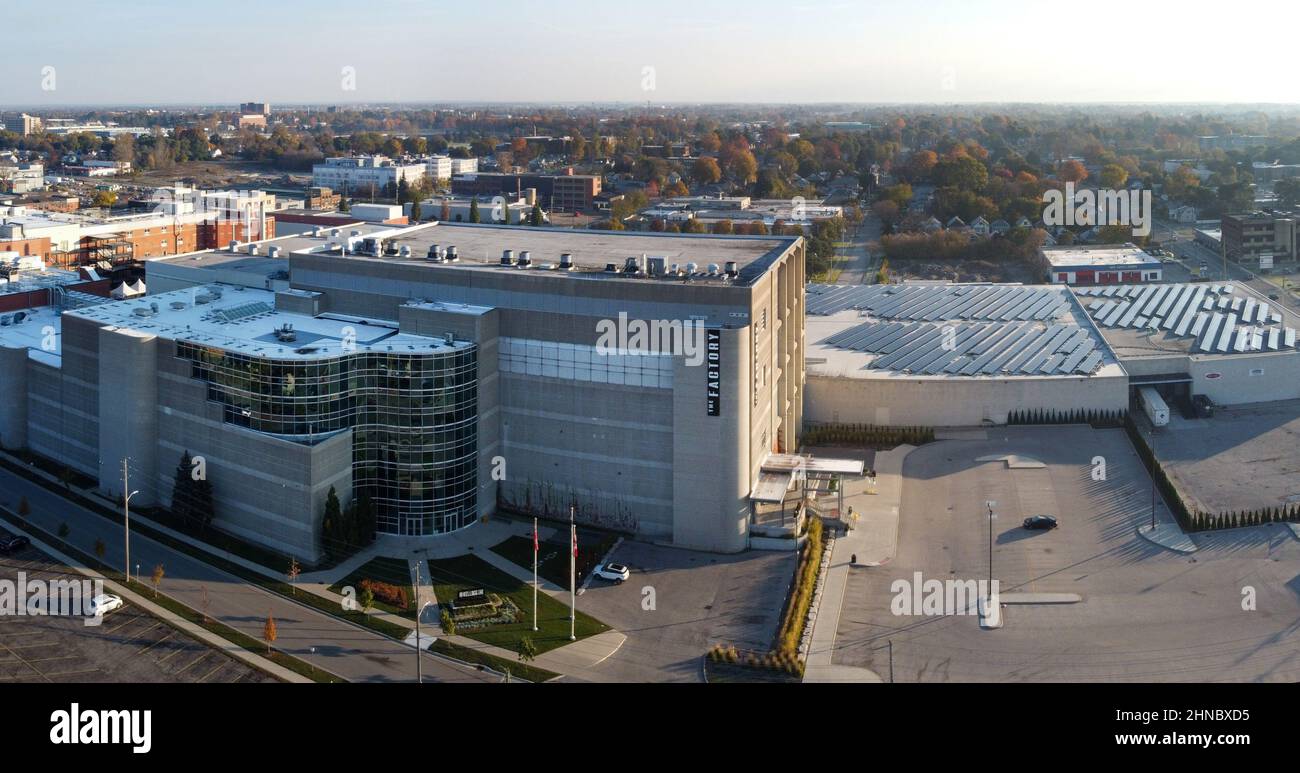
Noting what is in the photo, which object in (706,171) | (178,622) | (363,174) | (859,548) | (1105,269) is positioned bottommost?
(178,622)

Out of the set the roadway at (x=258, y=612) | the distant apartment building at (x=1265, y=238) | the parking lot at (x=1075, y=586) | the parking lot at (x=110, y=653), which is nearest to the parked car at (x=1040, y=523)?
the parking lot at (x=1075, y=586)

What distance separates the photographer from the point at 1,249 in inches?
2127

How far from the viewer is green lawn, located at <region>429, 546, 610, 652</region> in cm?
2522

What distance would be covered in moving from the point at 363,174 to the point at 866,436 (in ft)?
275

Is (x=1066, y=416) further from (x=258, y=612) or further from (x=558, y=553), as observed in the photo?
(x=258, y=612)

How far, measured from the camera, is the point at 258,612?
2642cm

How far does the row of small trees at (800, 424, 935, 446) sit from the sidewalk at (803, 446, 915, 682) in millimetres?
561

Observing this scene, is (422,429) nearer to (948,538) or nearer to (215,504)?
(215,504)

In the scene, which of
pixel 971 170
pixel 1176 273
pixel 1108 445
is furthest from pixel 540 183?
pixel 1108 445

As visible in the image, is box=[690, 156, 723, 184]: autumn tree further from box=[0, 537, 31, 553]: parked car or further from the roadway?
box=[0, 537, 31, 553]: parked car

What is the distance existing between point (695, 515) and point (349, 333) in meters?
11.1

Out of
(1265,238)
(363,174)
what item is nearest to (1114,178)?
(1265,238)

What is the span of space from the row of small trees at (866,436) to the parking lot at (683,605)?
10.5 metres

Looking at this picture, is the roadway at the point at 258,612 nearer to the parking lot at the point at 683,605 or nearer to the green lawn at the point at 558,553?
the parking lot at the point at 683,605
